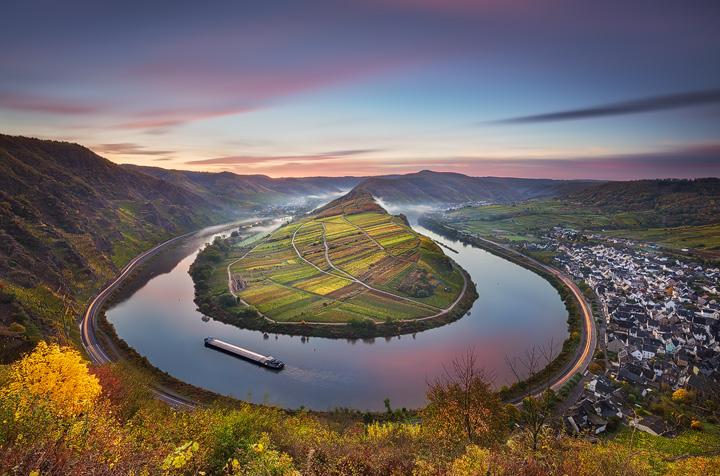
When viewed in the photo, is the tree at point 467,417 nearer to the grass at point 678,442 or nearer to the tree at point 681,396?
the grass at point 678,442

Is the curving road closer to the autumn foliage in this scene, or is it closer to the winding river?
the winding river

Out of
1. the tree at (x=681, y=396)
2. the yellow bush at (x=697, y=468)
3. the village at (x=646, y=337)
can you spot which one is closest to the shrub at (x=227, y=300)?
the village at (x=646, y=337)

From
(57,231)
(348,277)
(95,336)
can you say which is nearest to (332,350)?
(348,277)

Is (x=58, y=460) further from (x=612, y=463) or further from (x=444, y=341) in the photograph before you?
(x=444, y=341)

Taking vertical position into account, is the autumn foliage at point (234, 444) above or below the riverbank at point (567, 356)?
above

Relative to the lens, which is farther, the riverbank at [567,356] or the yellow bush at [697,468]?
the riverbank at [567,356]

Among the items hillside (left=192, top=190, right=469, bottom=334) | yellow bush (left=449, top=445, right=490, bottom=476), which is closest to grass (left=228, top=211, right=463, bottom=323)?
hillside (left=192, top=190, right=469, bottom=334)

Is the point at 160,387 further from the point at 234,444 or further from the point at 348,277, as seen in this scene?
the point at 348,277
